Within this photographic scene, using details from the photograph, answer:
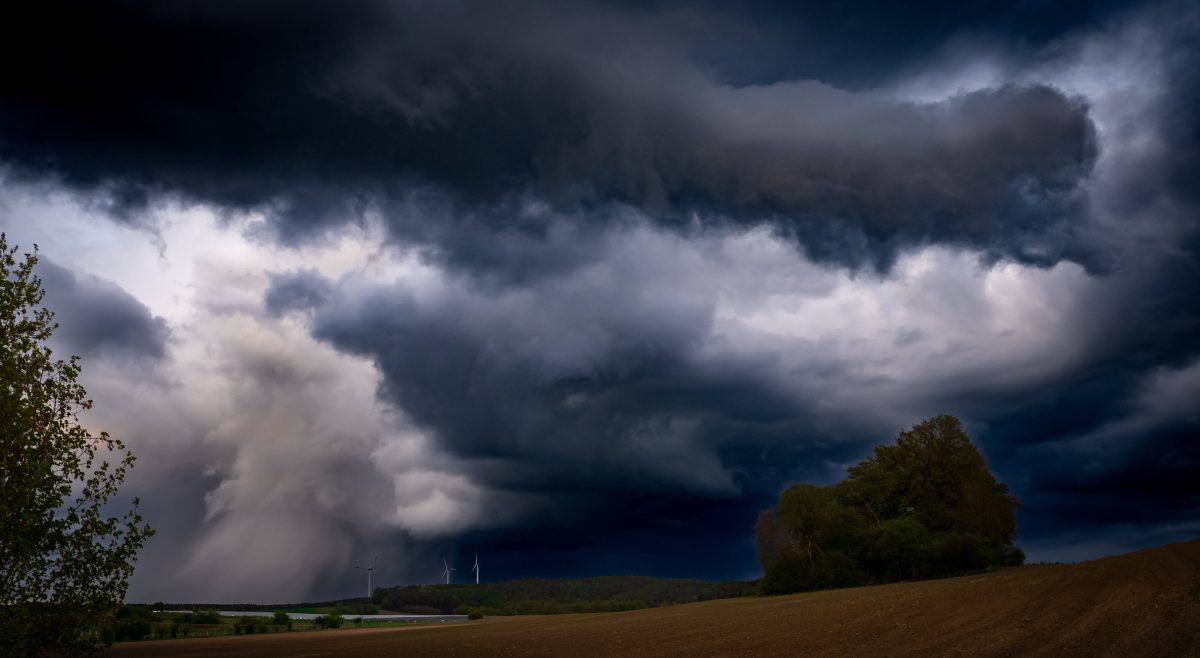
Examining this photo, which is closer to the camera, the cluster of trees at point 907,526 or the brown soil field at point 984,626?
the brown soil field at point 984,626

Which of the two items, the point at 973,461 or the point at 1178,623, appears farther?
the point at 973,461

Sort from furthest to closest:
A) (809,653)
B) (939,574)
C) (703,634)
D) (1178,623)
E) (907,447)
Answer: (907,447), (939,574), (703,634), (809,653), (1178,623)

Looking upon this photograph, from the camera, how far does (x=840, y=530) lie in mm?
123312

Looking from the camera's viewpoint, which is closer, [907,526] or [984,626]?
[984,626]

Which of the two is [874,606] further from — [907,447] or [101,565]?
[907,447]

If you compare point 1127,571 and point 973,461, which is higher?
point 973,461

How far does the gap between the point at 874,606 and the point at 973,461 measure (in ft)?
261

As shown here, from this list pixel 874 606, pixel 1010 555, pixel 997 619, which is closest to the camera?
pixel 997 619

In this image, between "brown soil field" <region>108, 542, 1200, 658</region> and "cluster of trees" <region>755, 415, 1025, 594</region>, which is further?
"cluster of trees" <region>755, 415, 1025, 594</region>

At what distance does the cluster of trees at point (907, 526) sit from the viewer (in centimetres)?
11612

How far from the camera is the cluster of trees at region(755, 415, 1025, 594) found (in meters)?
116

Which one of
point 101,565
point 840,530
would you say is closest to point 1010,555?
point 840,530

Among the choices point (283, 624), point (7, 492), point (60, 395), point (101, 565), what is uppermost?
point (60, 395)

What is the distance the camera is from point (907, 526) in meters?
119
